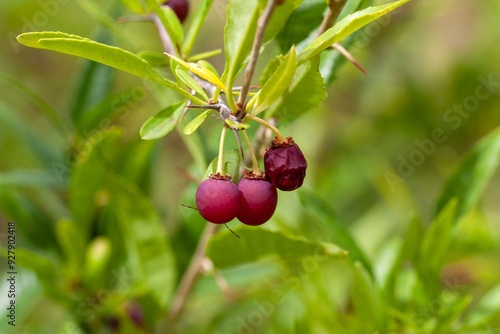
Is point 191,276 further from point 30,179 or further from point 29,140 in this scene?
point 29,140

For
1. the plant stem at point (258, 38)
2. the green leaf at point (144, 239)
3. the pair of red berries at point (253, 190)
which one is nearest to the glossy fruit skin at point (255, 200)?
the pair of red berries at point (253, 190)

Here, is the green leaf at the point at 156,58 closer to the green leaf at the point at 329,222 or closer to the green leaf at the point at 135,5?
the green leaf at the point at 135,5

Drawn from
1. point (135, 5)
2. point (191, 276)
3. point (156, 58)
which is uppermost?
point (135, 5)

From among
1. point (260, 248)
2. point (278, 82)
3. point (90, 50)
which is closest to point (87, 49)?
point (90, 50)

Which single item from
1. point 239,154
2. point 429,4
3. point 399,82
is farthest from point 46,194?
point 429,4

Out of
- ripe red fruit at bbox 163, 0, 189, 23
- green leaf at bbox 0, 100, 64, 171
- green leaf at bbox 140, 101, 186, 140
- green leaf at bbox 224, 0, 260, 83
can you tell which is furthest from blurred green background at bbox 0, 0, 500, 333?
green leaf at bbox 224, 0, 260, 83

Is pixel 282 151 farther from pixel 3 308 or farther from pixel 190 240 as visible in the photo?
pixel 3 308
